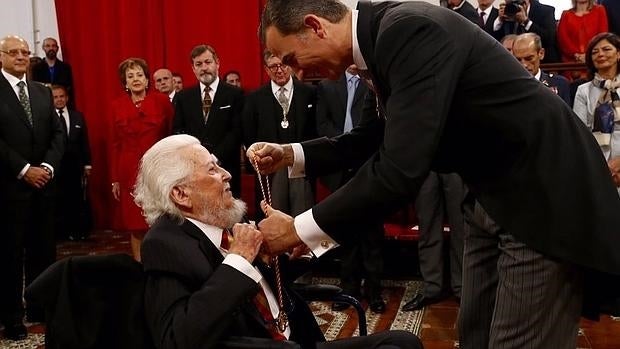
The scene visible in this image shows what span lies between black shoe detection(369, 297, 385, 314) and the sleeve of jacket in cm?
273

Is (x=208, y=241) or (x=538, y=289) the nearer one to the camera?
(x=538, y=289)

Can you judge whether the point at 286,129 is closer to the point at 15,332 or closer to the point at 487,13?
the point at 15,332

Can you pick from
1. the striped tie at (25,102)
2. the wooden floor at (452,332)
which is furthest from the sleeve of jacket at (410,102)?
the striped tie at (25,102)

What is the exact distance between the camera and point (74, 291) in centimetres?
177

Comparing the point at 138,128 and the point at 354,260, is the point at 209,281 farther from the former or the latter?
the point at 138,128

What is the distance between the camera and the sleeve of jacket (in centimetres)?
150

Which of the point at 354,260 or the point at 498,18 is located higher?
the point at 498,18

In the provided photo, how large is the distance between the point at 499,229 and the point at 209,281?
0.72 m

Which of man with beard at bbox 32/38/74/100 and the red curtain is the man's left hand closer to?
the red curtain

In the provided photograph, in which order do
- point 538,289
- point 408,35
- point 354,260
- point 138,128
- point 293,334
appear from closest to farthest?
point 408,35
point 538,289
point 293,334
point 354,260
point 138,128

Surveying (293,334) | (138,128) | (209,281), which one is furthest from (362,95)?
(209,281)

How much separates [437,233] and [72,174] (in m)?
3.78

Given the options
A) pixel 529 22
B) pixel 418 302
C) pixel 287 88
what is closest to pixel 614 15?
pixel 529 22

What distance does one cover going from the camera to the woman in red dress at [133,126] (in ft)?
15.5
